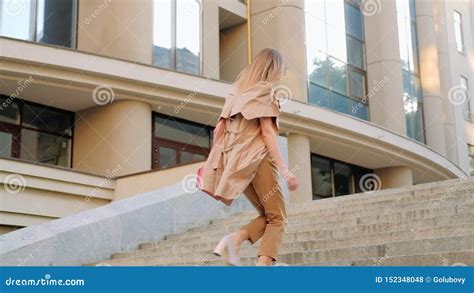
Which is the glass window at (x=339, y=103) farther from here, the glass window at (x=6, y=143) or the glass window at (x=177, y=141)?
→ the glass window at (x=6, y=143)

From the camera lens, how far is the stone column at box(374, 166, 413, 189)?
79.6 feet

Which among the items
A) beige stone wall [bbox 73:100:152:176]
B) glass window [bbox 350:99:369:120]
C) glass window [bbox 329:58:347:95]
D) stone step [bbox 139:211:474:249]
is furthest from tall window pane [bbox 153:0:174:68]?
stone step [bbox 139:211:474:249]

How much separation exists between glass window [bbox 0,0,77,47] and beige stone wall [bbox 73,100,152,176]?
2.43 m

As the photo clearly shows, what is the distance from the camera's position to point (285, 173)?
4836mm

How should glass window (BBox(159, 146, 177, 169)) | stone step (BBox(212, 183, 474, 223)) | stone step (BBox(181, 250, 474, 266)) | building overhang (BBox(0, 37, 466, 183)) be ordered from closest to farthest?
A: stone step (BBox(181, 250, 474, 266)) → stone step (BBox(212, 183, 474, 223)) → building overhang (BBox(0, 37, 466, 183)) → glass window (BBox(159, 146, 177, 169))

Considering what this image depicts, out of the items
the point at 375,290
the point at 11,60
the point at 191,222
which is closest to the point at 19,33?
the point at 11,60

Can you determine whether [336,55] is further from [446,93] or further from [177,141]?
[446,93]

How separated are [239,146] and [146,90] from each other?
11.8m

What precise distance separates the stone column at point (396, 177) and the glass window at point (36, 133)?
11951 mm

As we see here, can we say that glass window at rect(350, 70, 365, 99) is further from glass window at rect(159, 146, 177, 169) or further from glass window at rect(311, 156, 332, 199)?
glass window at rect(159, 146, 177, 169)

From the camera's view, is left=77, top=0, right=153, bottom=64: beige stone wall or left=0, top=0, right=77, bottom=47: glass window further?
left=77, top=0, right=153, bottom=64: beige stone wall

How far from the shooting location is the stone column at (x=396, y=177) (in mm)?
24250

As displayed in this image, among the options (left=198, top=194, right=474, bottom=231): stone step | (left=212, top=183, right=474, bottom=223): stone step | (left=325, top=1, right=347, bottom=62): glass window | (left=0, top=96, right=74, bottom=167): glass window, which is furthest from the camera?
(left=325, top=1, right=347, bottom=62): glass window

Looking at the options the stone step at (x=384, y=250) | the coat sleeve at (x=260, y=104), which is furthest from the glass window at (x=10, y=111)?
the coat sleeve at (x=260, y=104)
